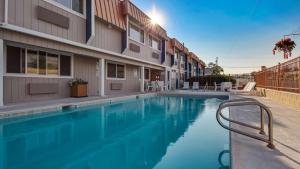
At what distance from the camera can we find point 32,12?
297 inches

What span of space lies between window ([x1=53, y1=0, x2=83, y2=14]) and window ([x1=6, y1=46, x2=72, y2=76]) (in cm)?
230

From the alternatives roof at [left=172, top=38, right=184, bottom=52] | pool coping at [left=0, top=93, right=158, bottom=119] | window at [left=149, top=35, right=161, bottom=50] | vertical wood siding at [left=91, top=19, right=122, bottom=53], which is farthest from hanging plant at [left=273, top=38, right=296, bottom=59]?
roof at [left=172, top=38, right=184, bottom=52]

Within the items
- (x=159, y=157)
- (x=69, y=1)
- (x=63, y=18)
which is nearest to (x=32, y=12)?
(x=63, y=18)

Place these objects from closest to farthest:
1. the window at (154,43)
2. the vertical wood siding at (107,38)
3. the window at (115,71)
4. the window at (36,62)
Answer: the window at (36,62), the vertical wood siding at (107,38), the window at (115,71), the window at (154,43)

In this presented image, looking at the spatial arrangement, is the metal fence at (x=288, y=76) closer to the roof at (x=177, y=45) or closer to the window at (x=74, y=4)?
the window at (x=74, y=4)

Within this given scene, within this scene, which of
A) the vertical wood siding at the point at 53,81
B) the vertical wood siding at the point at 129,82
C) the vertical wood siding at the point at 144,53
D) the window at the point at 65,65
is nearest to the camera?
the vertical wood siding at the point at 53,81

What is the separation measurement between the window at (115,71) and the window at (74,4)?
4.70 m

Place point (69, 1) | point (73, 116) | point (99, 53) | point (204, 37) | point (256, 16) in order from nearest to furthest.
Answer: point (73, 116) → point (69, 1) → point (99, 53) → point (256, 16) → point (204, 37)

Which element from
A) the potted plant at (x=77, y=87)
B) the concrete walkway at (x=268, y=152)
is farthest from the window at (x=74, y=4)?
the concrete walkway at (x=268, y=152)

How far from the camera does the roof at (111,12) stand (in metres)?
10.8

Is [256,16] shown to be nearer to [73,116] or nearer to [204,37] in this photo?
[204,37]

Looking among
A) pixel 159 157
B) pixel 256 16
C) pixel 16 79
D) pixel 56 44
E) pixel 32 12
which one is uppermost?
pixel 256 16

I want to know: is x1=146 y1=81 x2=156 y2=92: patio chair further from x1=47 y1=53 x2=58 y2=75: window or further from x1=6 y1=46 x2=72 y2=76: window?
x1=47 y1=53 x2=58 y2=75: window

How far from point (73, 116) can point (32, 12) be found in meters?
4.06
